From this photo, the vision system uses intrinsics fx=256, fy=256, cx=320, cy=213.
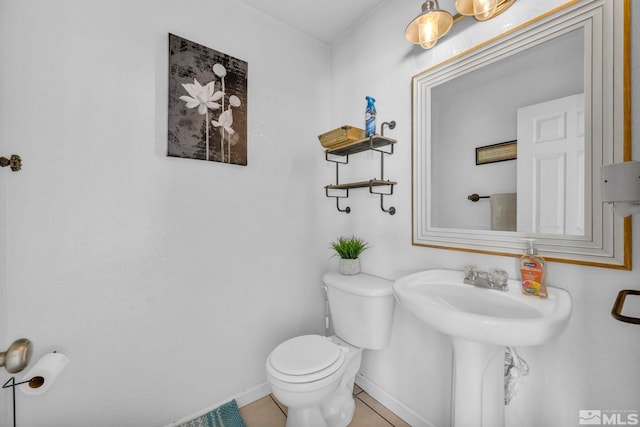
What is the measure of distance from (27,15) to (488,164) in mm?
1925

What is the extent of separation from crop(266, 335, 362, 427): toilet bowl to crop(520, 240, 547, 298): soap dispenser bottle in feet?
2.73

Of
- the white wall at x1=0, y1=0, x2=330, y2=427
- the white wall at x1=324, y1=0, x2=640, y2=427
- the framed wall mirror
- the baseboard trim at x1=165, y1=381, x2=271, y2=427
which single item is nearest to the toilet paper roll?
the white wall at x1=0, y1=0, x2=330, y2=427

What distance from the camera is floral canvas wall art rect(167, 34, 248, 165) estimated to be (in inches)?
49.5

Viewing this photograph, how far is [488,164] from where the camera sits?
109 cm

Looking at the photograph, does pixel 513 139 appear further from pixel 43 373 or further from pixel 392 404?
pixel 43 373

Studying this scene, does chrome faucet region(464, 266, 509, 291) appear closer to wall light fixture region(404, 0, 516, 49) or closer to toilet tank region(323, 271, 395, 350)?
toilet tank region(323, 271, 395, 350)

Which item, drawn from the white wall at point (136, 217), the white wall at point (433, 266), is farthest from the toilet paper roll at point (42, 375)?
the white wall at point (433, 266)

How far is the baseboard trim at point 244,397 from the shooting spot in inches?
52.3

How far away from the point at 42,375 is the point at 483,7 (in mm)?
2080

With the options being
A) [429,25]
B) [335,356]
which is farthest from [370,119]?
[335,356]

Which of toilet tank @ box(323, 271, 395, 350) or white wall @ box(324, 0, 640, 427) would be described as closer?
white wall @ box(324, 0, 640, 427)

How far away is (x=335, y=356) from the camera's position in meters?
1.21

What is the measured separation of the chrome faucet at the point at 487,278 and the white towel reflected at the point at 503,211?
18 centimetres

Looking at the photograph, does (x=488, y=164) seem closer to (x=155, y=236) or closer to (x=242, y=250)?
(x=242, y=250)
